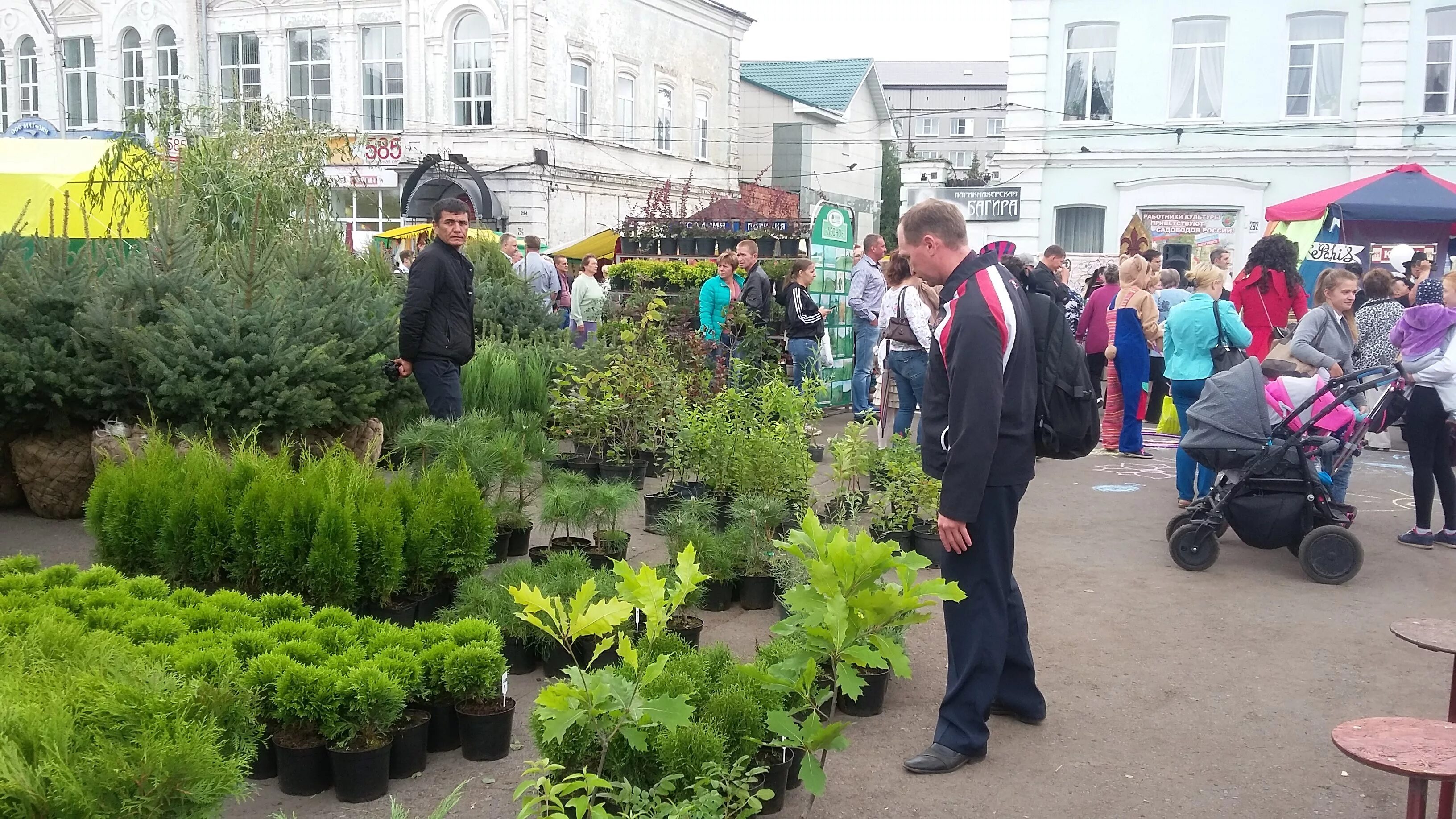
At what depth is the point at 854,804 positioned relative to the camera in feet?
13.1

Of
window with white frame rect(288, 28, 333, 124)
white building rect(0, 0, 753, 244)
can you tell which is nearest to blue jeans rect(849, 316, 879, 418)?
white building rect(0, 0, 753, 244)

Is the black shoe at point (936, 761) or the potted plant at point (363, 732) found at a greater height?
the potted plant at point (363, 732)

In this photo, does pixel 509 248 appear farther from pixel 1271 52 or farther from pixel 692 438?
pixel 1271 52

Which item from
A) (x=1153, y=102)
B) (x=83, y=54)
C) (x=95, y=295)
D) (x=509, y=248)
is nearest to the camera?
(x=95, y=295)

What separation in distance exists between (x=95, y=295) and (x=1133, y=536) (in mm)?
7021

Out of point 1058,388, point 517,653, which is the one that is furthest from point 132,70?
point 1058,388

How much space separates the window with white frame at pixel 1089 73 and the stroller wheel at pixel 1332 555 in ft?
64.1

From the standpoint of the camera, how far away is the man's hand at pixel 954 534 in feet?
13.6

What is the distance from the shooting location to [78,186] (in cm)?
1245

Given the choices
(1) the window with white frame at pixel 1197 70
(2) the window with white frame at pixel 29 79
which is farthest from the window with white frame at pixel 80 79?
(1) the window with white frame at pixel 1197 70

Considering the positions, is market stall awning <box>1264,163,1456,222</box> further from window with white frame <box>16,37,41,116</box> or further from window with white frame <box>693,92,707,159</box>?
window with white frame <box>16,37,41,116</box>

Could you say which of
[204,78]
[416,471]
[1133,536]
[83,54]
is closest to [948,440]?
[416,471]

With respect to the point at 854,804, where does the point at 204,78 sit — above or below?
above

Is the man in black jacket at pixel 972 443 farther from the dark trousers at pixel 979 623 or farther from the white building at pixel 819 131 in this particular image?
the white building at pixel 819 131
